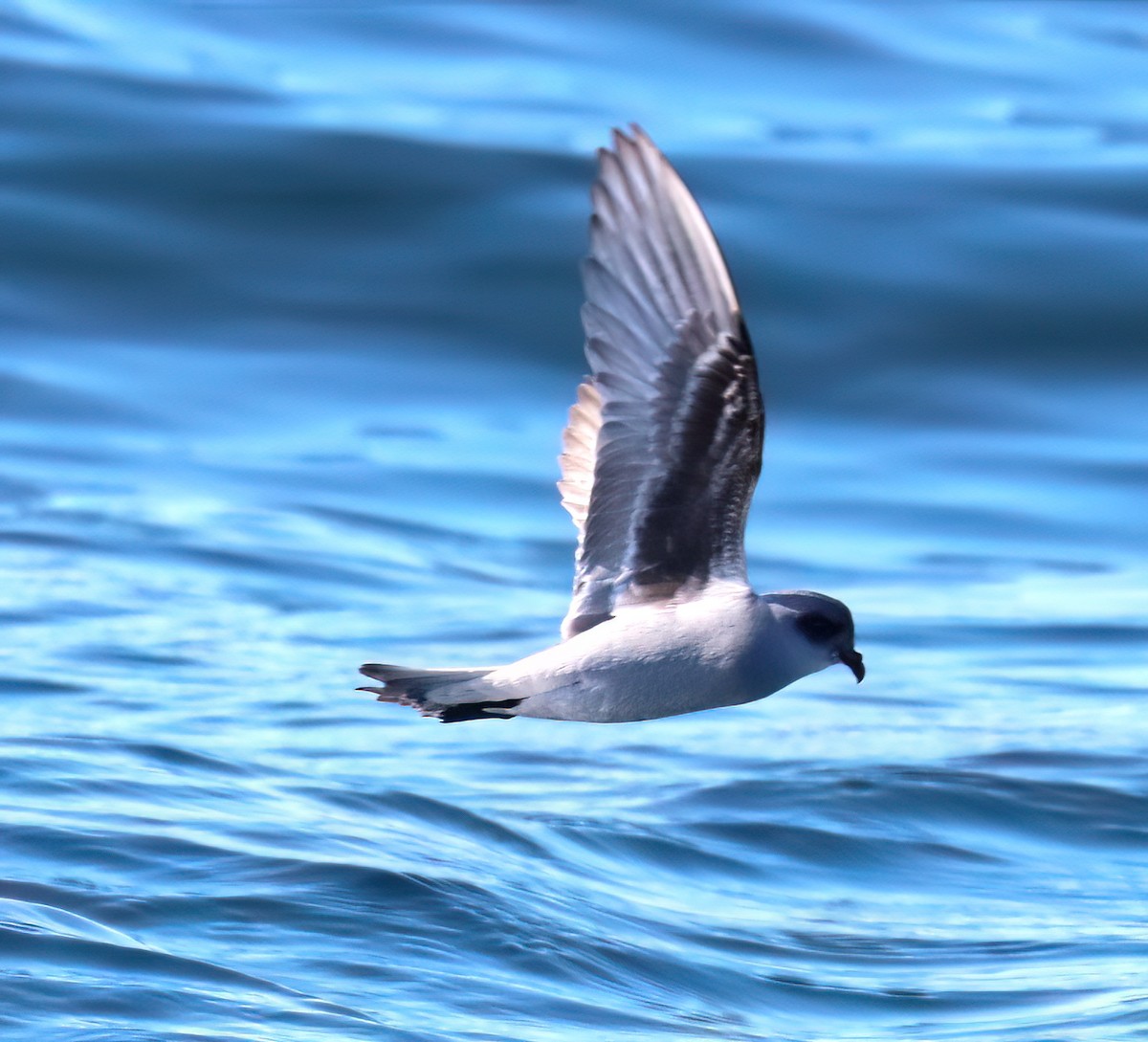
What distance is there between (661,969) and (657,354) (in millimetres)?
5327

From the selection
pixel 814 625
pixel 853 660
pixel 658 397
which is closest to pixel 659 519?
pixel 658 397

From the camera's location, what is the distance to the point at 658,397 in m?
5.91

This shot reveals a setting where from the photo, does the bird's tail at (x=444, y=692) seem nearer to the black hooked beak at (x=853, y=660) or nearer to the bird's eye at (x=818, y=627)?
the bird's eye at (x=818, y=627)

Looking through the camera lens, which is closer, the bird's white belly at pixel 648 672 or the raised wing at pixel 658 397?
the raised wing at pixel 658 397

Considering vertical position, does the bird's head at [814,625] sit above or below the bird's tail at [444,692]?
above

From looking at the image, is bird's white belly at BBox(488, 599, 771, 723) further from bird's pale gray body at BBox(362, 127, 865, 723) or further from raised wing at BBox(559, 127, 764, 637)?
raised wing at BBox(559, 127, 764, 637)

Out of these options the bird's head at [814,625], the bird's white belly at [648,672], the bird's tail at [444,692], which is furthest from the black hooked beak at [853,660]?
the bird's tail at [444,692]

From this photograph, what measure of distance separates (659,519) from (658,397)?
40cm

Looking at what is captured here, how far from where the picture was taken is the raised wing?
220 inches

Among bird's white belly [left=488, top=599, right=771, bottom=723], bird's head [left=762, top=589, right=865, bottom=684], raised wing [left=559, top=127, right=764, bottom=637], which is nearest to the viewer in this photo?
raised wing [left=559, top=127, right=764, bottom=637]

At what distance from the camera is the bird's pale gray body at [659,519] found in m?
5.67

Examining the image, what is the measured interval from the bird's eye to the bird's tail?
34.4 inches

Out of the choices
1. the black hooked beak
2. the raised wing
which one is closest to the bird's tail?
the raised wing

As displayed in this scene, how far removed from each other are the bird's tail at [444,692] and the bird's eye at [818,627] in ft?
2.86
